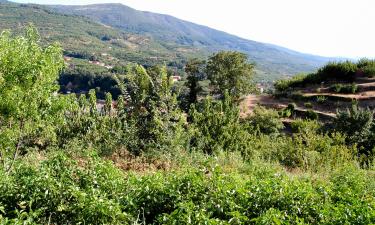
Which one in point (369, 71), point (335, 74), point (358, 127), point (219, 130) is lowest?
point (358, 127)

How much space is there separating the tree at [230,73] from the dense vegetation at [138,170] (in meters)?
18.4

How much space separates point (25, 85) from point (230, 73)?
2674cm

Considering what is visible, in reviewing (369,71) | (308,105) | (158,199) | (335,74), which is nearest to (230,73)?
(308,105)

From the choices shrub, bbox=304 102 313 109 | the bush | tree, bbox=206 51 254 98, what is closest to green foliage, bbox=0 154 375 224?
shrub, bbox=304 102 313 109

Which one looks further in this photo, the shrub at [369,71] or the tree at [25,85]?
the shrub at [369,71]

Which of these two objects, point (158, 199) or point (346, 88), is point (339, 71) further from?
point (158, 199)

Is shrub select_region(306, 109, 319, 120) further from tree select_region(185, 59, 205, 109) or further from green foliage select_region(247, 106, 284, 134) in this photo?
tree select_region(185, 59, 205, 109)

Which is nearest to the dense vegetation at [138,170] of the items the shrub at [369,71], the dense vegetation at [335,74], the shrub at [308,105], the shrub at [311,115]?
the shrub at [311,115]

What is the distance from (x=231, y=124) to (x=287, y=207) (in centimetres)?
994

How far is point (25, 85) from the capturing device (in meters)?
7.93

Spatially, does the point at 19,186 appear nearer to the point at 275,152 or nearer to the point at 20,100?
the point at 20,100

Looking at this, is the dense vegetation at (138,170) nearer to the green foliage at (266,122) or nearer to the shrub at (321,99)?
the green foliage at (266,122)

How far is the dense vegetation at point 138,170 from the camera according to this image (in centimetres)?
534

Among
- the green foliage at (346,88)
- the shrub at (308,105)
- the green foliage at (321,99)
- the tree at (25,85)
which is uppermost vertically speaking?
the tree at (25,85)
